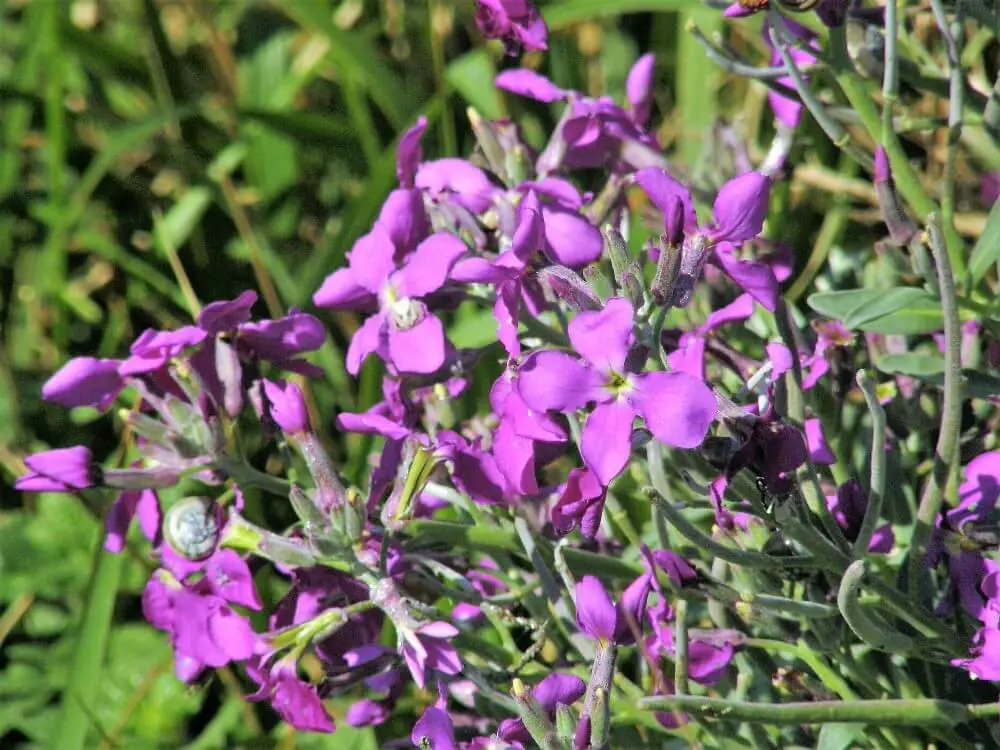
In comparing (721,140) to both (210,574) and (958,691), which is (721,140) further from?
(210,574)

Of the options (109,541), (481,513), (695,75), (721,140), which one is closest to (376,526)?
(481,513)

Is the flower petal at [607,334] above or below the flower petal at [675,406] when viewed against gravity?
above

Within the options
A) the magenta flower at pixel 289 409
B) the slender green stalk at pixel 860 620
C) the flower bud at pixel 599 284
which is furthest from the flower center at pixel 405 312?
the slender green stalk at pixel 860 620

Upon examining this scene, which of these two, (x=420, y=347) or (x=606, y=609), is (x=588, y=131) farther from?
(x=606, y=609)

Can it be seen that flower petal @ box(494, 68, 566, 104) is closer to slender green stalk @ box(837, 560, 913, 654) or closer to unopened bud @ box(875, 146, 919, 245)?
unopened bud @ box(875, 146, 919, 245)

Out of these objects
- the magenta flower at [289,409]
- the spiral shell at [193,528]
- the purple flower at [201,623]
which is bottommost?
the purple flower at [201,623]

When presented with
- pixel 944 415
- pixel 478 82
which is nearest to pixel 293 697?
pixel 944 415

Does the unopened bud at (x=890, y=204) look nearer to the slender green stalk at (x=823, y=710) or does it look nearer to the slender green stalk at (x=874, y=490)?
the slender green stalk at (x=874, y=490)
